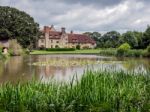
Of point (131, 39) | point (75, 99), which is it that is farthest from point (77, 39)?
point (75, 99)

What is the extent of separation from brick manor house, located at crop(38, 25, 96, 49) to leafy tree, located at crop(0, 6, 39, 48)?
2815 cm

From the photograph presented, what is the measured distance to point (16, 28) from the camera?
66625 mm

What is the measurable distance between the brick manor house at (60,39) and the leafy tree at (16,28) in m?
28.1

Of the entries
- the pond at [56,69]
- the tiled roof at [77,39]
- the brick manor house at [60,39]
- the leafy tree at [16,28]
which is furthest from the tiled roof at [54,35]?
the pond at [56,69]

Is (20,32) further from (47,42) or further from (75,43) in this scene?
(75,43)

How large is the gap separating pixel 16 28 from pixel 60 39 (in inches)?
1356

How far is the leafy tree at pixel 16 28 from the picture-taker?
65.1 m

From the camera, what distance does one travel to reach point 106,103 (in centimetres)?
738

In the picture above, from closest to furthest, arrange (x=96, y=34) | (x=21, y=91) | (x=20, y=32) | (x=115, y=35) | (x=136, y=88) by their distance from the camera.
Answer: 1. (x=21, y=91)
2. (x=136, y=88)
3. (x=20, y=32)
4. (x=115, y=35)
5. (x=96, y=34)

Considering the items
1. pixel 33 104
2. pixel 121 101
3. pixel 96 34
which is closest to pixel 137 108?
pixel 121 101

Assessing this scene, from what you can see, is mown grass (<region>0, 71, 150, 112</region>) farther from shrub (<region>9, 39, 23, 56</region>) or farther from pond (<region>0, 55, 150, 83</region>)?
shrub (<region>9, 39, 23, 56</region>)

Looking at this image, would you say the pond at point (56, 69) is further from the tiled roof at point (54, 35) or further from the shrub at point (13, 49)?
the tiled roof at point (54, 35)

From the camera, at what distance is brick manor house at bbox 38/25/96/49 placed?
99.0 m

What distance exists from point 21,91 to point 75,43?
95985 mm
